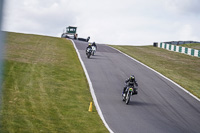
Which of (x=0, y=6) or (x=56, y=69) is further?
(x=56, y=69)

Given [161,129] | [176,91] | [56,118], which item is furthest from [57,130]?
[176,91]

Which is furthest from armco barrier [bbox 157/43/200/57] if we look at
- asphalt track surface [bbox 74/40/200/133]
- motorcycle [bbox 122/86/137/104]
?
motorcycle [bbox 122/86/137/104]

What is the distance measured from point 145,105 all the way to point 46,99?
533 centimetres

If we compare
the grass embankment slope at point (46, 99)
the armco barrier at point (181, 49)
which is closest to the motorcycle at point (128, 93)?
the grass embankment slope at point (46, 99)

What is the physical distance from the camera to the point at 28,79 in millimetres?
18609

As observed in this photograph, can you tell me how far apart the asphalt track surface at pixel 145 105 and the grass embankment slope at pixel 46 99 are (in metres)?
0.90

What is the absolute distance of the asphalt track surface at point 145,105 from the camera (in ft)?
42.0

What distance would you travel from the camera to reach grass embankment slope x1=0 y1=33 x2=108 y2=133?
34.7 ft

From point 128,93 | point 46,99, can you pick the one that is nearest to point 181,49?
point 128,93

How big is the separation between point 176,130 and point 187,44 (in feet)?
169

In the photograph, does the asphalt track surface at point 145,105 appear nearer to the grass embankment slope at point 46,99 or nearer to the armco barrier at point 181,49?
the grass embankment slope at point 46,99

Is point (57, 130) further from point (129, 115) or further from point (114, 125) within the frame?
point (129, 115)

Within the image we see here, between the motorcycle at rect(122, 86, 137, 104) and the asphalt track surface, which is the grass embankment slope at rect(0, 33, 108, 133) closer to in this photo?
the asphalt track surface

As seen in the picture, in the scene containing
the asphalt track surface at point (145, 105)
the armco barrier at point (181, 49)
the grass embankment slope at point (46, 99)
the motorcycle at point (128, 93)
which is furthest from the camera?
the armco barrier at point (181, 49)
